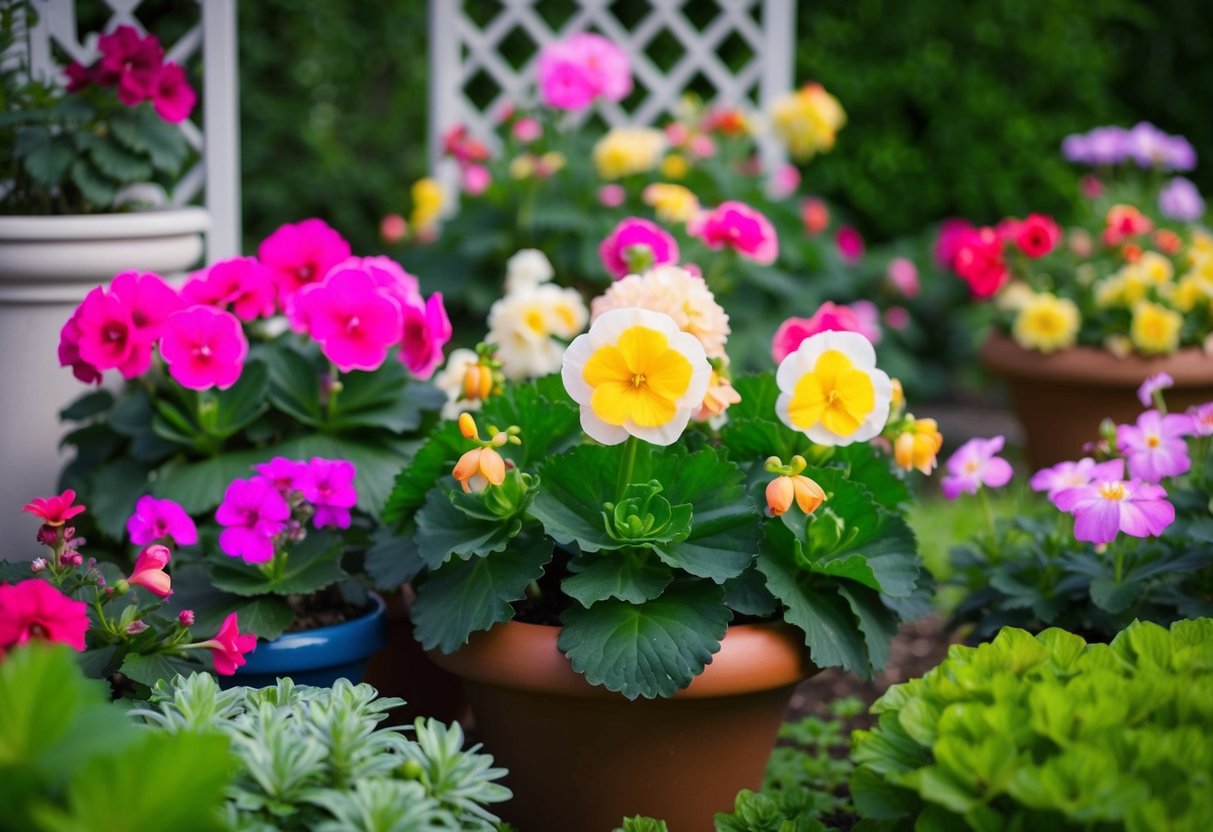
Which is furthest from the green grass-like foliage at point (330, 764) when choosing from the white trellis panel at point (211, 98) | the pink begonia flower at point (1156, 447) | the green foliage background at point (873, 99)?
the green foliage background at point (873, 99)

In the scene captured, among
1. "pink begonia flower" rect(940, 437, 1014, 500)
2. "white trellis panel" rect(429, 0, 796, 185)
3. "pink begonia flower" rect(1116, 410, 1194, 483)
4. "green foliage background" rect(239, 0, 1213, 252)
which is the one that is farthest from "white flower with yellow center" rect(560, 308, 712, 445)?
"green foliage background" rect(239, 0, 1213, 252)

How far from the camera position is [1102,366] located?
11.8 ft

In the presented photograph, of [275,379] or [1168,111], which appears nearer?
[275,379]

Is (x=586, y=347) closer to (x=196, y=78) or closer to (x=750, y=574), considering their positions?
(x=750, y=574)

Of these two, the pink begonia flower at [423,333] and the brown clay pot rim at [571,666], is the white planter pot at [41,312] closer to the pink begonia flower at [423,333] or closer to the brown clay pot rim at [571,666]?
the pink begonia flower at [423,333]

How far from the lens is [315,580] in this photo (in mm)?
1979

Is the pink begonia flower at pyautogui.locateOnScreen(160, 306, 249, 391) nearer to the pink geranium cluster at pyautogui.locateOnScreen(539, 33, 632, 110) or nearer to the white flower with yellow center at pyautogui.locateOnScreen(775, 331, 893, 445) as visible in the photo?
the white flower with yellow center at pyautogui.locateOnScreen(775, 331, 893, 445)

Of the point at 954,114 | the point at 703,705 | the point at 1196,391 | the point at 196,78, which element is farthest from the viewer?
the point at 954,114

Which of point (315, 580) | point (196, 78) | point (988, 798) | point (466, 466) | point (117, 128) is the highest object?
point (196, 78)

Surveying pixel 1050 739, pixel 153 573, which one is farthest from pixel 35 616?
pixel 1050 739

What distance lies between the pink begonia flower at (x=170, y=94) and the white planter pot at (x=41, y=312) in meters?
0.21

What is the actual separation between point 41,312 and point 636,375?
1.39 meters

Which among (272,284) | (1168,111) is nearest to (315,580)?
(272,284)

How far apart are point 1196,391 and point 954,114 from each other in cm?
231
